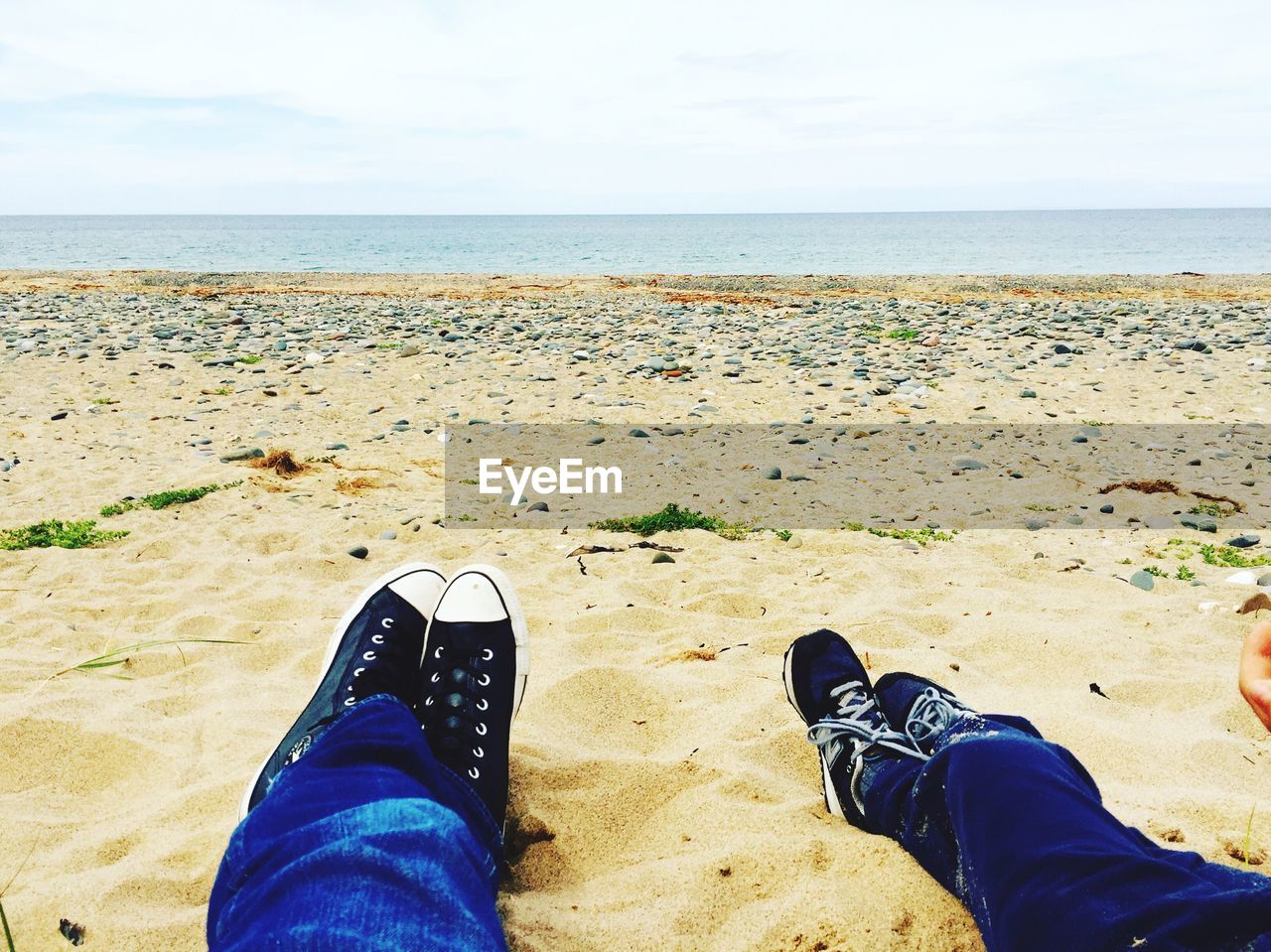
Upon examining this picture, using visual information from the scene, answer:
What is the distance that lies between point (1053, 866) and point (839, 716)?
1.04 meters

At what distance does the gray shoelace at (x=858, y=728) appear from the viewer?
2.20 meters

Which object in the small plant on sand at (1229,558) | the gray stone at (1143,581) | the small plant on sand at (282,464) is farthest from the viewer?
the small plant on sand at (282,464)

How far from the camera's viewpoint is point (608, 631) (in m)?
3.34

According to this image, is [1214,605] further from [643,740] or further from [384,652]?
[384,652]

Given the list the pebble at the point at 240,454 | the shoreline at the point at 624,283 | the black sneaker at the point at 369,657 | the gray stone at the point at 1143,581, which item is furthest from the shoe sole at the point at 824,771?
the shoreline at the point at 624,283

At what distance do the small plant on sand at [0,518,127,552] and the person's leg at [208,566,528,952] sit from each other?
236 centimetres

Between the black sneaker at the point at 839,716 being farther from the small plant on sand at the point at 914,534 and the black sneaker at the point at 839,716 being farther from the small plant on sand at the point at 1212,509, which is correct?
the small plant on sand at the point at 1212,509

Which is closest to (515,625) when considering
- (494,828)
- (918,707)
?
(494,828)

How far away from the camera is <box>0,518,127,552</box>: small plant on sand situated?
4.12 metres

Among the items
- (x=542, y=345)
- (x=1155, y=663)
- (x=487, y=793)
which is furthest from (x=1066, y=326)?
(x=487, y=793)

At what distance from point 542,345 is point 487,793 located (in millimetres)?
8095

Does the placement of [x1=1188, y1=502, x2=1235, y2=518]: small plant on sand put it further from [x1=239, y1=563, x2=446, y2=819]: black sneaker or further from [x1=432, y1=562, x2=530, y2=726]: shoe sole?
[x1=239, y1=563, x2=446, y2=819]: black sneaker

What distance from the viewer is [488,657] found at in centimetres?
253

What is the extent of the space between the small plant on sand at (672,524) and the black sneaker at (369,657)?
5.62 feet
